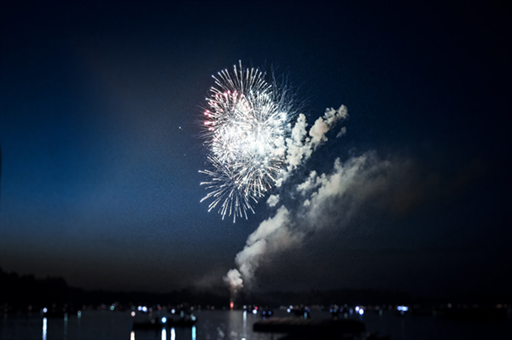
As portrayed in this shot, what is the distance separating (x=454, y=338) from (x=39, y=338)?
66.6m

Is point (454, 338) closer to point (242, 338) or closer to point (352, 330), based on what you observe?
point (242, 338)

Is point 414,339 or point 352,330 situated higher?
point 352,330

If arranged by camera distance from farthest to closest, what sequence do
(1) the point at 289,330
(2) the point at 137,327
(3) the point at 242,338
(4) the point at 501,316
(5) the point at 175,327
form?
(4) the point at 501,316
(5) the point at 175,327
(2) the point at 137,327
(3) the point at 242,338
(1) the point at 289,330

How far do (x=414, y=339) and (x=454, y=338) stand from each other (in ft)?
21.5

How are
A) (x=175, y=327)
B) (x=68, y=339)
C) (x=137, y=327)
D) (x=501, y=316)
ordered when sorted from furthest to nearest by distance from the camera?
(x=501, y=316) < (x=175, y=327) < (x=137, y=327) < (x=68, y=339)

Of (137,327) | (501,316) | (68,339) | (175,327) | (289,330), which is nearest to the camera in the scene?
(289,330)

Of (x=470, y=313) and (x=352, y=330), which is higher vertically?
(x=352, y=330)

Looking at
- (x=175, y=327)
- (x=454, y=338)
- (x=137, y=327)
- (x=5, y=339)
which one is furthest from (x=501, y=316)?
(x=5, y=339)

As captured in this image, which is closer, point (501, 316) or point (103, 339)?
point (103, 339)

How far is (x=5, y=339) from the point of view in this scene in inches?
3078

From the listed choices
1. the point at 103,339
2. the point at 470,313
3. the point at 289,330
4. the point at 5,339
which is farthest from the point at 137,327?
the point at 470,313

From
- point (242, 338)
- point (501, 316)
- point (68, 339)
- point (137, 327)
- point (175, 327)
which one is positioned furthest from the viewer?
point (501, 316)

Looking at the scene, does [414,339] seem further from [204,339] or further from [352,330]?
[352,330]

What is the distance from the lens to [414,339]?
77.4m
